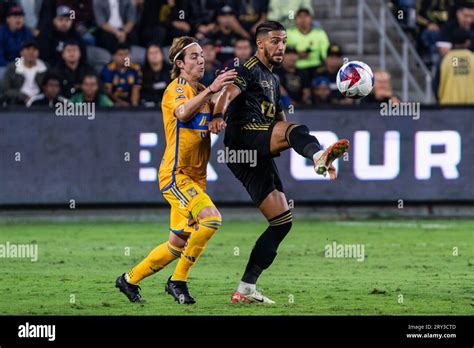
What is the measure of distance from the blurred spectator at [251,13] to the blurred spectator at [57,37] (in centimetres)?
301

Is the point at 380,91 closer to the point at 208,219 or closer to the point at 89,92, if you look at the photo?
the point at 89,92

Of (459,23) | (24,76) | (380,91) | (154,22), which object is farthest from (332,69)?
(24,76)

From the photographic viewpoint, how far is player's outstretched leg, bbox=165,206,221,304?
10750mm

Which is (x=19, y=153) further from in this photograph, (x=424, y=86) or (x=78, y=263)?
(x=424, y=86)

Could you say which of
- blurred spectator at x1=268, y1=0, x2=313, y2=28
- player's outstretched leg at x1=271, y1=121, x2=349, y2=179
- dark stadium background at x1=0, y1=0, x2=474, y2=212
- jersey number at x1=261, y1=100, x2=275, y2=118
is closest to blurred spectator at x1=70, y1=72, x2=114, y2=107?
dark stadium background at x1=0, y1=0, x2=474, y2=212

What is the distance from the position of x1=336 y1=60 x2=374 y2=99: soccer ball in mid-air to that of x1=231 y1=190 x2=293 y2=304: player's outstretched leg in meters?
1.09

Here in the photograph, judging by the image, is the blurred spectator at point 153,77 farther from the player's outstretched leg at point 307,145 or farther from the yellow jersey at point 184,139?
the player's outstretched leg at point 307,145

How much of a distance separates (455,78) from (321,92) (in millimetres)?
2200

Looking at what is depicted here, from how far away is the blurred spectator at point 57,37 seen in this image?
20953 millimetres

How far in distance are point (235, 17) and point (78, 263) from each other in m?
8.33

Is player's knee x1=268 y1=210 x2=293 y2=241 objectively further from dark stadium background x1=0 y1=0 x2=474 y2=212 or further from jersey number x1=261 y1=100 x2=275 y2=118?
dark stadium background x1=0 y1=0 x2=474 y2=212

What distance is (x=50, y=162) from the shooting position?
62.3ft

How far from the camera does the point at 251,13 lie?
882 inches

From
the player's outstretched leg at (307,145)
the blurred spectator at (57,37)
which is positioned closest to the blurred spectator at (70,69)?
the blurred spectator at (57,37)
